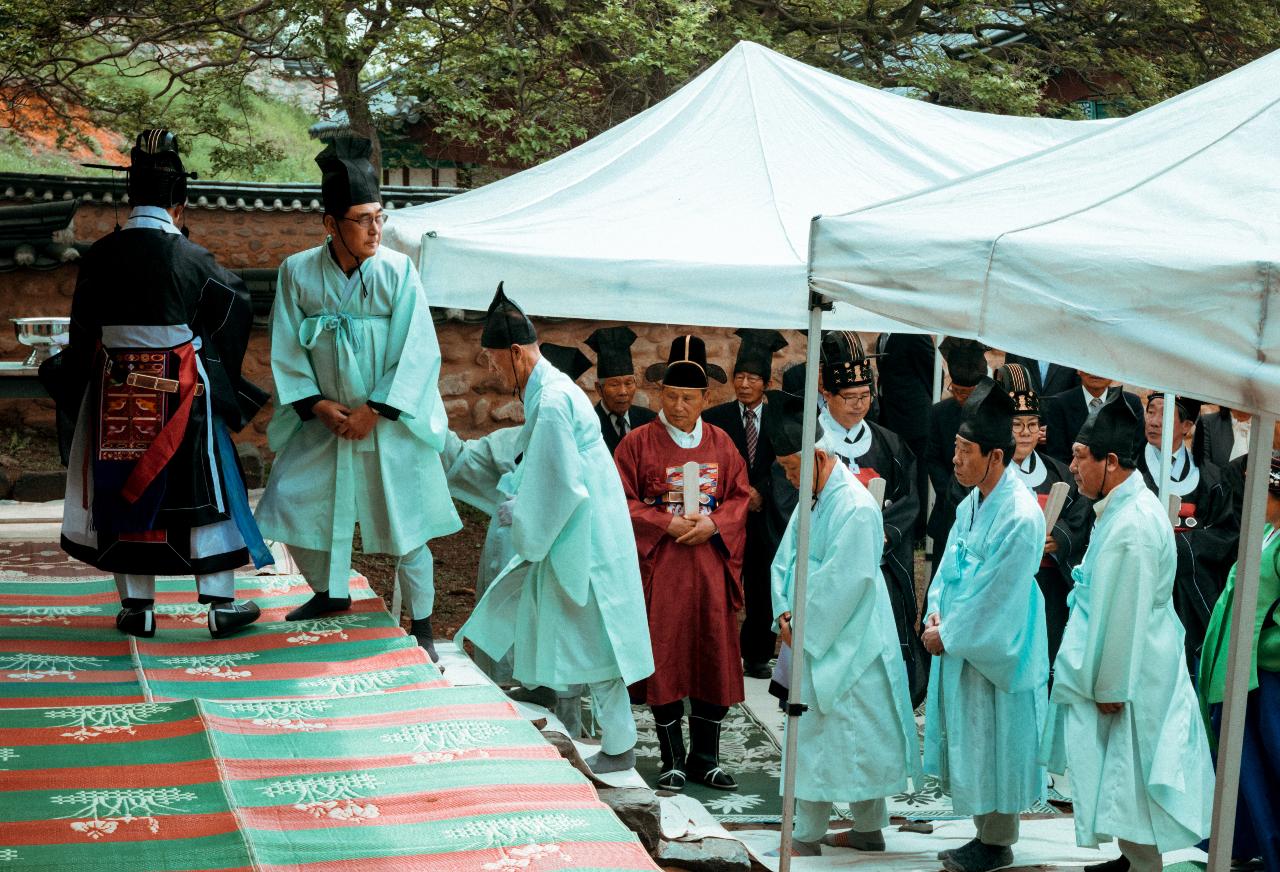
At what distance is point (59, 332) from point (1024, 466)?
5.63 metres

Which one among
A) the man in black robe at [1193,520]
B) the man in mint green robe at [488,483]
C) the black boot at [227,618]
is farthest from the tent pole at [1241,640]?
the man in mint green robe at [488,483]

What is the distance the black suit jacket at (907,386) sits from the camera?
8.17m

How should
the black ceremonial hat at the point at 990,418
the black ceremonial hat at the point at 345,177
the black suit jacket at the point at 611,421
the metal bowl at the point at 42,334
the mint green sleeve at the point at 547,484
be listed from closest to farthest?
1. the black ceremonial hat at the point at 345,177
2. the black ceremonial hat at the point at 990,418
3. the mint green sleeve at the point at 547,484
4. the black suit jacket at the point at 611,421
5. the metal bowl at the point at 42,334

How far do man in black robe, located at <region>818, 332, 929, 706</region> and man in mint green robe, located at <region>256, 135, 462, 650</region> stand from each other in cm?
181

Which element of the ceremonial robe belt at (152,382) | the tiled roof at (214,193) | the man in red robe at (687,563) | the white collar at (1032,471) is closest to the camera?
the ceremonial robe belt at (152,382)

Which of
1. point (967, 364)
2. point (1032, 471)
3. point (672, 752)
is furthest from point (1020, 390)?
point (672, 752)

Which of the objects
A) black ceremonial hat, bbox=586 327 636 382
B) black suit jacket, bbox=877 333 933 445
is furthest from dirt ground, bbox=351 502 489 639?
black suit jacket, bbox=877 333 933 445

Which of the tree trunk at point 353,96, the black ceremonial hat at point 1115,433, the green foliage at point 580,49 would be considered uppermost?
the green foliage at point 580,49

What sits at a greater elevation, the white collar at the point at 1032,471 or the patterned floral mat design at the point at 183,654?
the white collar at the point at 1032,471

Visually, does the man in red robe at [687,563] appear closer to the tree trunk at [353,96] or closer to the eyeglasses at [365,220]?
the eyeglasses at [365,220]

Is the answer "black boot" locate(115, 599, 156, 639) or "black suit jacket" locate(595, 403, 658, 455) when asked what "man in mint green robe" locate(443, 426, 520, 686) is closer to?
"black suit jacket" locate(595, 403, 658, 455)

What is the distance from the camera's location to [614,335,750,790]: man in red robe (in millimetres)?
5473

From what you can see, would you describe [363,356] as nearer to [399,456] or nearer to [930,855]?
[399,456]

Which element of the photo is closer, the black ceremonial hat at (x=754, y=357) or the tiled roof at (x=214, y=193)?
the black ceremonial hat at (x=754, y=357)
